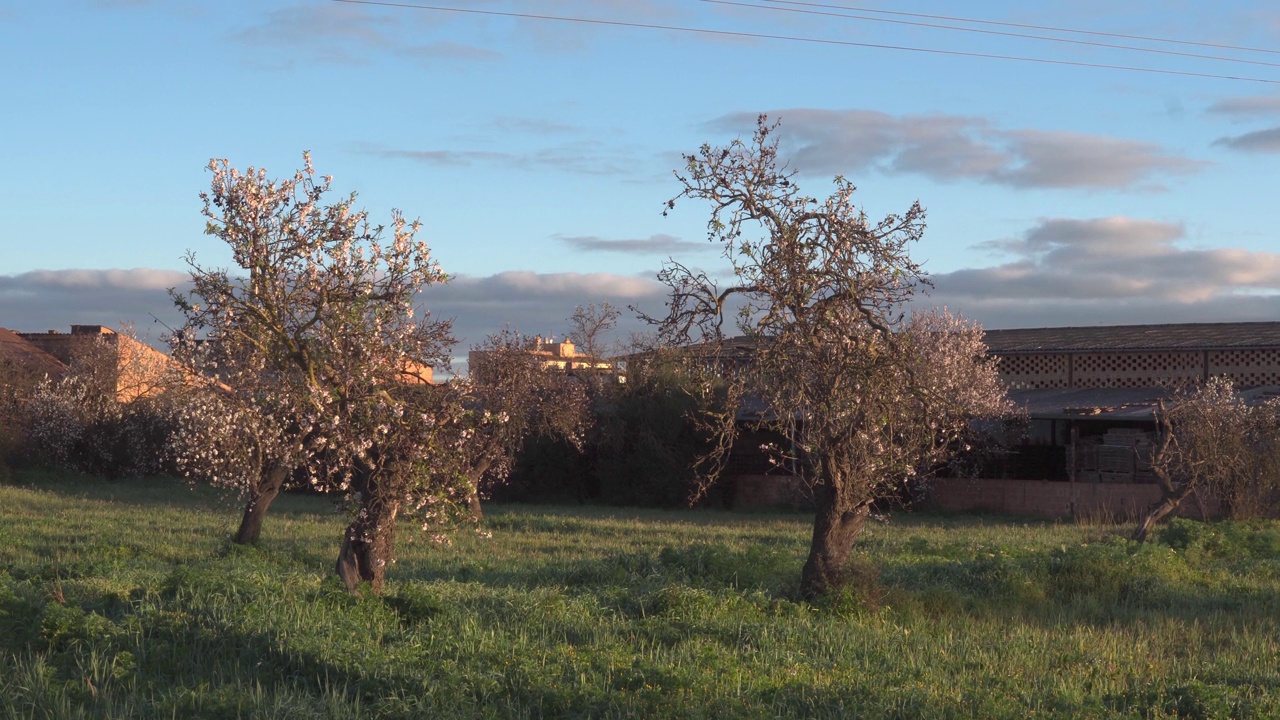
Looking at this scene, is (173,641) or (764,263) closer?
(173,641)

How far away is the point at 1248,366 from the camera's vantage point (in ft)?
112

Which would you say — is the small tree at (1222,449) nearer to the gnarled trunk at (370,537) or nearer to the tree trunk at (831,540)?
the tree trunk at (831,540)

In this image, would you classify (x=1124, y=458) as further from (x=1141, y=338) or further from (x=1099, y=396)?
(x=1141, y=338)

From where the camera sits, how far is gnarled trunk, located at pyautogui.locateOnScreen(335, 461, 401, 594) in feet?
42.0

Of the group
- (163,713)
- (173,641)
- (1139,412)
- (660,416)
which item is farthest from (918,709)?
(660,416)

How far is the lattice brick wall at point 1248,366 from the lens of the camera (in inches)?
1330

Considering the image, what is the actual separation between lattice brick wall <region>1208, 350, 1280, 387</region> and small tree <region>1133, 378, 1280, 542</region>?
7.03 m

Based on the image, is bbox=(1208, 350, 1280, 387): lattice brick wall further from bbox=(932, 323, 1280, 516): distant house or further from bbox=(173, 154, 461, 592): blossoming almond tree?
bbox=(173, 154, 461, 592): blossoming almond tree

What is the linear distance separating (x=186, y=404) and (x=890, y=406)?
13.9 metres

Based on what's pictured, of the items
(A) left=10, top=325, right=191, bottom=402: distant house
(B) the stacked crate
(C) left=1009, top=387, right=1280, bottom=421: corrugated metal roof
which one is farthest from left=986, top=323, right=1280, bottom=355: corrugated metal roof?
(A) left=10, top=325, right=191, bottom=402: distant house

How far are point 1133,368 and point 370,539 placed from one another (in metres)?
29.0

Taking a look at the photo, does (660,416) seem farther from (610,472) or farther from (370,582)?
(370,582)

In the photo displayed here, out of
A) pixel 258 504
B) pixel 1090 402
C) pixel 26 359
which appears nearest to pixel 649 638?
pixel 258 504

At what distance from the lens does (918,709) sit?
25.3ft
